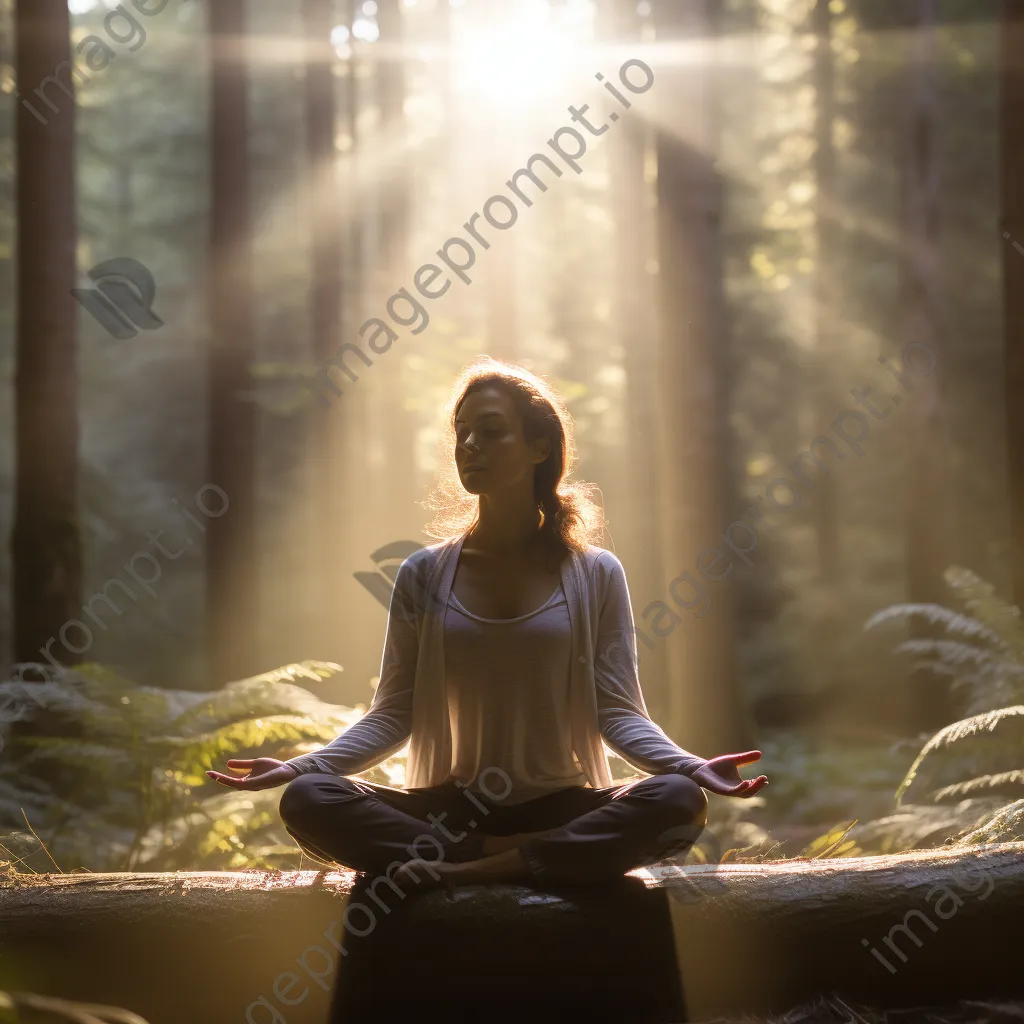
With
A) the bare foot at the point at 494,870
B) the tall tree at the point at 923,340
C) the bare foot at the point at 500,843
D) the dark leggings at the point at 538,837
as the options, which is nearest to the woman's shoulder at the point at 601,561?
the dark leggings at the point at 538,837

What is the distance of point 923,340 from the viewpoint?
11.8 meters

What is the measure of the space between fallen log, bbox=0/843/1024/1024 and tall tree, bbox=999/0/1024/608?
4572 millimetres

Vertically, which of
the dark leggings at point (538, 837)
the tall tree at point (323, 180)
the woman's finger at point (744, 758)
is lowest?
the dark leggings at point (538, 837)

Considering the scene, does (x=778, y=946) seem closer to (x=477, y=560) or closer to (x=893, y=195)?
(x=477, y=560)

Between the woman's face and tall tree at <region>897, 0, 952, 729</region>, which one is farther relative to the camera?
tall tree at <region>897, 0, 952, 729</region>

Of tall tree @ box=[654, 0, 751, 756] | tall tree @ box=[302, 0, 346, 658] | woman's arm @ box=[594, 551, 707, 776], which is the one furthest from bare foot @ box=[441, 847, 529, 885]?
tall tree @ box=[302, 0, 346, 658]

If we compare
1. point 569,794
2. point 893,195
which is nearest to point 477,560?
point 569,794

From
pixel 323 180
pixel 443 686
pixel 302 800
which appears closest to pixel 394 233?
pixel 323 180

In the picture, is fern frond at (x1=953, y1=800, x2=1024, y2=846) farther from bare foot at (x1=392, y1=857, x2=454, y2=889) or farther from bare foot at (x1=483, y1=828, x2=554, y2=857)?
bare foot at (x1=392, y1=857, x2=454, y2=889)

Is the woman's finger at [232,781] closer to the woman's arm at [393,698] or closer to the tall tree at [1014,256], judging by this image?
the woman's arm at [393,698]

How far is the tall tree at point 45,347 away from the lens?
7395mm

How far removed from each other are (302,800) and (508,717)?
848 millimetres

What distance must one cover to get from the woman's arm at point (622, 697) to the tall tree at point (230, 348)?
7212mm

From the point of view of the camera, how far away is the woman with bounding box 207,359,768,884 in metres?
3.60
